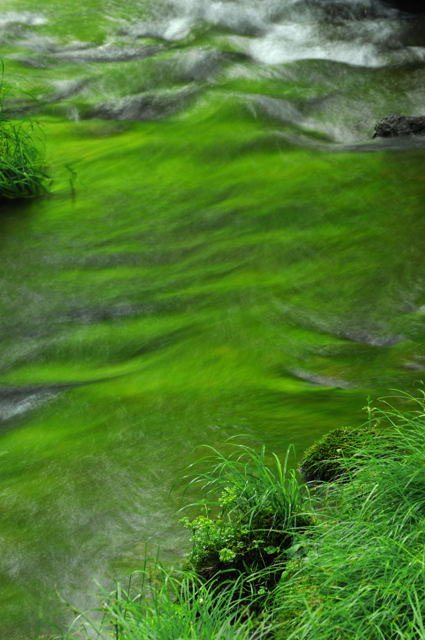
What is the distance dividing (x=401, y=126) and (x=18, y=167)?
300 cm

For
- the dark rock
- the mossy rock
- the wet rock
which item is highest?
the wet rock

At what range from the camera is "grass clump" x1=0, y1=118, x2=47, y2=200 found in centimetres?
629

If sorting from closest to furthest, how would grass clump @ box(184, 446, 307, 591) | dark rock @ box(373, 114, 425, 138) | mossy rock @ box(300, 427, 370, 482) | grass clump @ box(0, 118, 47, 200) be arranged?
grass clump @ box(184, 446, 307, 591) < mossy rock @ box(300, 427, 370, 482) < grass clump @ box(0, 118, 47, 200) < dark rock @ box(373, 114, 425, 138)

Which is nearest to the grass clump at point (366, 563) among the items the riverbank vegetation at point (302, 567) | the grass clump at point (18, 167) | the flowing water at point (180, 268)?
the riverbank vegetation at point (302, 567)

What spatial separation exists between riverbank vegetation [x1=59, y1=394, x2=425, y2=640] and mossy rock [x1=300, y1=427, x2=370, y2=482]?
2cm

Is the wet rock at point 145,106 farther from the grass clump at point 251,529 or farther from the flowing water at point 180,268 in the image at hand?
the grass clump at point 251,529

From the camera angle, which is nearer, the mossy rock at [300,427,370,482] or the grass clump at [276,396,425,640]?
the grass clump at [276,396,425,640]

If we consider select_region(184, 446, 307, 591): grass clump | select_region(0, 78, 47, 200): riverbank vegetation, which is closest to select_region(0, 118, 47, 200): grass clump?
select_region(0, 78, 47, 200): riverbank vegetation

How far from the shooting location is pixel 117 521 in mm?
3469

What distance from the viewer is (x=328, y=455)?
3.48 m

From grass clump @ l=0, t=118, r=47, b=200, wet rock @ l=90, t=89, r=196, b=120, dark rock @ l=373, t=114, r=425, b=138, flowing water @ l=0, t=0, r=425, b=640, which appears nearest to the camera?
flowing water @ l=0, t=0, r=425, b=640

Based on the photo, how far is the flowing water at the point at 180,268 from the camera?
3.69 meters

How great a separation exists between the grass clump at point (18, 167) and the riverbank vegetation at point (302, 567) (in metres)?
3.74

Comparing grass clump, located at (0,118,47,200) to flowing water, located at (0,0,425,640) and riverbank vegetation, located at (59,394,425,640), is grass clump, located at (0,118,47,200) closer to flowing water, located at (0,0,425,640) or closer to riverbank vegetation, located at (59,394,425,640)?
flowing water, located at (0,0,425,640)
